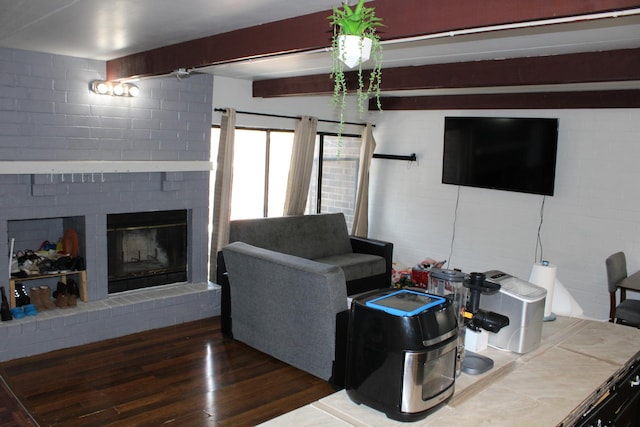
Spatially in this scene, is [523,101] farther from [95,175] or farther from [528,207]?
[95,175]

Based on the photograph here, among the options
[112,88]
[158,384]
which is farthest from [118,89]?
[158,384]

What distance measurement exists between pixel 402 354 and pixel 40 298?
3942mm

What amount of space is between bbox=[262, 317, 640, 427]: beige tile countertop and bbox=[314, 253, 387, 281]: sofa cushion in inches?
132

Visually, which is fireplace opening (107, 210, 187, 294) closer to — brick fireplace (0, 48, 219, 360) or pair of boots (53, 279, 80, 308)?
brick fireplace (0, 48, 219, 360)

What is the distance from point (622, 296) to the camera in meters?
5.03

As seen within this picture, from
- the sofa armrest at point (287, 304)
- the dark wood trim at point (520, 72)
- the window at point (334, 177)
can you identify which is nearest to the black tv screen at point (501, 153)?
the window at point (334, 177)

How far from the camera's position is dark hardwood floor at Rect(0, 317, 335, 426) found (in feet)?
11.6

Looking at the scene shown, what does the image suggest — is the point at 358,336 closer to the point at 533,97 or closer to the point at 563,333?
the point at 563,333

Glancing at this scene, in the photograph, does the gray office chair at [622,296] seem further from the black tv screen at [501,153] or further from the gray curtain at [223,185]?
the gray curtain at [223,185]

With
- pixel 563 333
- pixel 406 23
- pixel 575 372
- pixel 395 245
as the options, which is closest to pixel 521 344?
pixel 575 372

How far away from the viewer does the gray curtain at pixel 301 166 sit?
21.6ft

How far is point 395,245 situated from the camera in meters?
7.66

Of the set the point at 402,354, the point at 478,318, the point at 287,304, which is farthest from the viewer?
the point at 287,304

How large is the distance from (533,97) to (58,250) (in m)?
Result: 5.14
